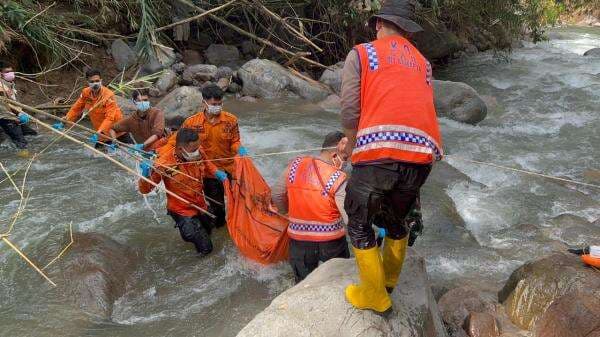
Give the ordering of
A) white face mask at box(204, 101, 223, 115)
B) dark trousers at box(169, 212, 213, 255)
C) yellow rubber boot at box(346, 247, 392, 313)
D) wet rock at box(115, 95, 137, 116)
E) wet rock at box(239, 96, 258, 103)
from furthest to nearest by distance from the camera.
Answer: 1. wet rock at box(239, 96, 258, 103)
2. wet rock at box(115, 95, 137, 116)
3. white face mask at box(204, 101, 223, 115)
4. dark trousers at box(169, 212, 213, 255)
5. yellow rubber boot at box(346, 247, 392, 313)

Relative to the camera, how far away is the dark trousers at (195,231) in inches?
171

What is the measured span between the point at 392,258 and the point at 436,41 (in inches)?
448

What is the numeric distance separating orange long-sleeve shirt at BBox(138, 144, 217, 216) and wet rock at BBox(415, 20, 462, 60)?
9.49m

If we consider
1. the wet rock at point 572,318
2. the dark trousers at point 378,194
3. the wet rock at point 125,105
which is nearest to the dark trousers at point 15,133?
the wet rock at point 125,105

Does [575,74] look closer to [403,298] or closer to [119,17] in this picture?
[119,17]

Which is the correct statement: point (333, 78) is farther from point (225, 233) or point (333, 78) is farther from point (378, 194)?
point (378, 194)

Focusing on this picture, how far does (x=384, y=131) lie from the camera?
230cm

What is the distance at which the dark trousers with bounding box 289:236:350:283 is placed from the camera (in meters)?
3.36

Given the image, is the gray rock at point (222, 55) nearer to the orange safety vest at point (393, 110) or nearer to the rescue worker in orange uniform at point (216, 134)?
the rescue worker in orange uniform at point (216, 134)

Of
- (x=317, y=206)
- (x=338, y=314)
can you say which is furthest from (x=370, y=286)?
(x=317, y=206)

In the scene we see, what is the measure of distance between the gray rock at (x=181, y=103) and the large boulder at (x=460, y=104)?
4296 mm

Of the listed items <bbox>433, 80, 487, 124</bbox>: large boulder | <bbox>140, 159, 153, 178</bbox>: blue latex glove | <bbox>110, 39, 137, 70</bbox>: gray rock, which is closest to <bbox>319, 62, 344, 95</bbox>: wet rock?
<bbox>433, 80, 487, 124</bbox>: large boulder

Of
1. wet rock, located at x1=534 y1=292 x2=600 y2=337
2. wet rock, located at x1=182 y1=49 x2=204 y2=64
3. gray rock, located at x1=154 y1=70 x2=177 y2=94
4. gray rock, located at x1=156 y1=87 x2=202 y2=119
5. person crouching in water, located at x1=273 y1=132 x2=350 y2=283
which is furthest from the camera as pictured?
wet rock, located at x1=182 y1=49 x2=204 y2=64

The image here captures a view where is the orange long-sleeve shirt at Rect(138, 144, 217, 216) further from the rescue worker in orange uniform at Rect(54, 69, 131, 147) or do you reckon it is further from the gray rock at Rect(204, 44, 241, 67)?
the gray rock at Rect(204, 44, 241, 67)
